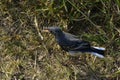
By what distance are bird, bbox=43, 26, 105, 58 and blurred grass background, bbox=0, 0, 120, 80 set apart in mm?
120

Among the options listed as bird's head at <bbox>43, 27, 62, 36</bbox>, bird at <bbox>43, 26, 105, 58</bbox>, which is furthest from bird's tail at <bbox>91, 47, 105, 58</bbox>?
bird's head at <bbox>43, 27, 62, 36</bbox>

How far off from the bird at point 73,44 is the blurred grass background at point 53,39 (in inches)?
4.7

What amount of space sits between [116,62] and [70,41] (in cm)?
44

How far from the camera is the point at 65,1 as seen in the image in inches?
186

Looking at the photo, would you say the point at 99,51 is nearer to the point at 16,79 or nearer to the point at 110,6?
the point at 110,6

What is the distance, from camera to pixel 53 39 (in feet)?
15.6

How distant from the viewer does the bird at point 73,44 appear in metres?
4.52

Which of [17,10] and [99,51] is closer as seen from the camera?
[99,51]

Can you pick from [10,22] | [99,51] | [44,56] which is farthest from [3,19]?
[99,51]

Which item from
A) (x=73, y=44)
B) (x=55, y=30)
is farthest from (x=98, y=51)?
(x=55, y=30)

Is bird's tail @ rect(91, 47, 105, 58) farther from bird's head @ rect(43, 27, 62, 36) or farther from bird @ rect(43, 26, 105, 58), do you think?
bird's head @ rect(43, 27, 62, 36)

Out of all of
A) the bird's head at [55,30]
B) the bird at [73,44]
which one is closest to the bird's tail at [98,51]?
the bird at [73,44]

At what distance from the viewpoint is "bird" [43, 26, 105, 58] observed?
4516 millimetres

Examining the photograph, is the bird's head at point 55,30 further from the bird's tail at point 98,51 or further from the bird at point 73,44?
the bird's tail at point 98,51
